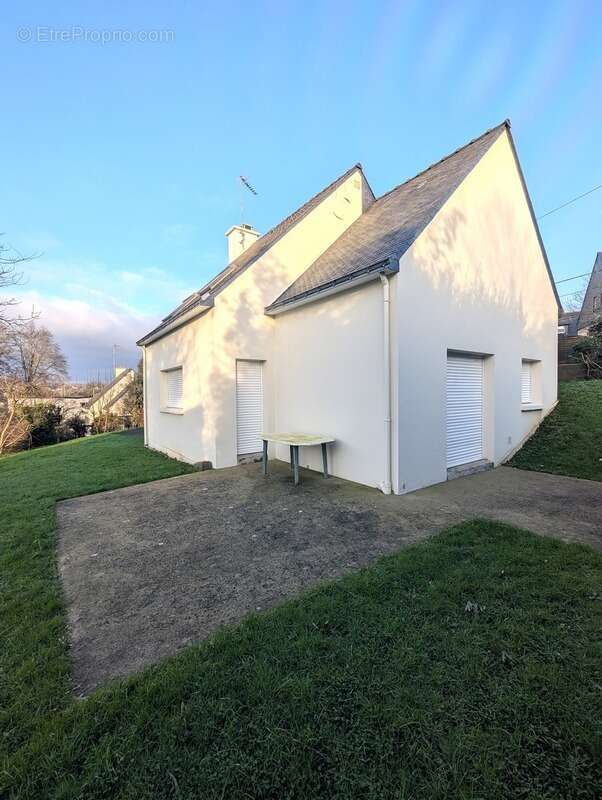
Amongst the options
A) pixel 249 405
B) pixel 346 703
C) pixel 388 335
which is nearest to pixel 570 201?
pixel 388 335

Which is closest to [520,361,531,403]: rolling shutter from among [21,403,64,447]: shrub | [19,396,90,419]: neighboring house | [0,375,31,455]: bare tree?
[0,375,31,455]: bare tree

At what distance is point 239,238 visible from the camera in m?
13.6

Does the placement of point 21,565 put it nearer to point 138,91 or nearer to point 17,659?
point 17,659

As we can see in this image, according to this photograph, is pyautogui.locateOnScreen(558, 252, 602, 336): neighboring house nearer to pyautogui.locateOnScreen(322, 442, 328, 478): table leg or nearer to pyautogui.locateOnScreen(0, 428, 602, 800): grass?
pyautogui.locateOnScreen(322, 442, 328, 478): table leg

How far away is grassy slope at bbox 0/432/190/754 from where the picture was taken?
6.36 ft

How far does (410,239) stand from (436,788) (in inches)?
256

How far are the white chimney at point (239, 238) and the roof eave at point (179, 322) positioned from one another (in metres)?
4.86

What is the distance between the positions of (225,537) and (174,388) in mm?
7007

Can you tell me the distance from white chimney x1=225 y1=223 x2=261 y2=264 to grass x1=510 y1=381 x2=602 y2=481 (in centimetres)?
1195

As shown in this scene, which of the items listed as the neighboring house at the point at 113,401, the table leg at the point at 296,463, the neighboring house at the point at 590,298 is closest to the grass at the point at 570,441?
the table leg at the point at 296,463

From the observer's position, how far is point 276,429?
8852 mm

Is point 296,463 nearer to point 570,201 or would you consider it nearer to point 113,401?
point 570,201

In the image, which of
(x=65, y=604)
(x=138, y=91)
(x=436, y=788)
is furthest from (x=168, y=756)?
(x=138, y=91)

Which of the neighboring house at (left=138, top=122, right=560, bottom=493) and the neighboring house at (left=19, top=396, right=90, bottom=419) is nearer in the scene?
the neighboring house at (left=138, top=122, right=560, bottom=493)
